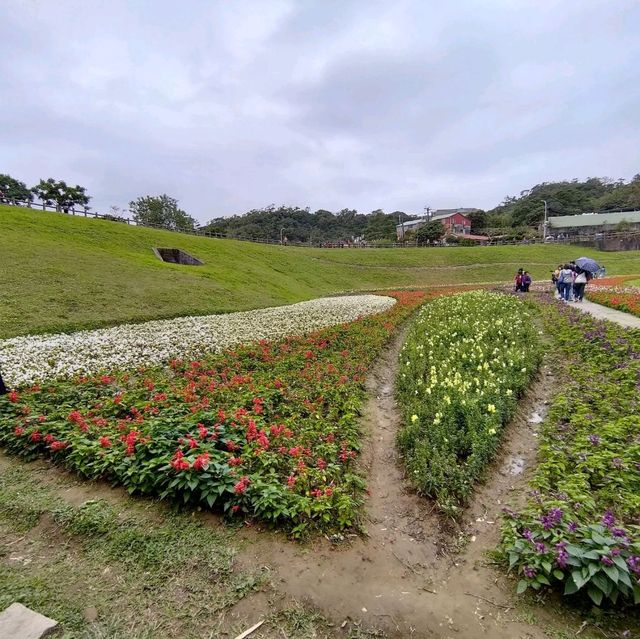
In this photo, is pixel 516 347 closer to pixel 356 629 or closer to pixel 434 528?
pixel 434 528

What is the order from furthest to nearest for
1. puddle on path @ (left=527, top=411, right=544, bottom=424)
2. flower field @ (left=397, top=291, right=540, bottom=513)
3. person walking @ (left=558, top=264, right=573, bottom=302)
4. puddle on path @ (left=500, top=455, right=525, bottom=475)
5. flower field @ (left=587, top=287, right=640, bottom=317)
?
1. person walking @ (left=558, top=264, right=573, bottom=302)
2. flower field @ (left=587, top=287, right=640, bottom=317)
3. puddle on path @ (left=527, top=411, right=544, bottom=424)
4. puddle on path @ (left=500, top=455, right=525, bottom=475)
5. flower field @ (left=397, top=291, right=540, bottom=513)

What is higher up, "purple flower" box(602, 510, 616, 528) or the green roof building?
the green roof building

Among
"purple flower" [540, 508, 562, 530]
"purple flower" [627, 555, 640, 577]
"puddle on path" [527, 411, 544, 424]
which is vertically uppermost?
"purple flower" [627, 555, 640, 577]

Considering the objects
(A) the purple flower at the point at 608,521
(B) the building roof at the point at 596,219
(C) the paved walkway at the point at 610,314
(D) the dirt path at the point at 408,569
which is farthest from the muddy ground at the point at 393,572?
(B) the building roof at the point at 596,219

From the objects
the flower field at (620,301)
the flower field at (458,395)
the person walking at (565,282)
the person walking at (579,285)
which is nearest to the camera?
the flower field at (458,395)

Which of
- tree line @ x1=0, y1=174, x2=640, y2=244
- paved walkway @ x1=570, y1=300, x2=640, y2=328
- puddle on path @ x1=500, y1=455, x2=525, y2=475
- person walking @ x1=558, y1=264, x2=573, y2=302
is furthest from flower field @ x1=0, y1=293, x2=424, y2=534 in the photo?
tree line @ x1=0, y1=174, x2=640, y2=244

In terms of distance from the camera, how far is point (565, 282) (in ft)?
67.4

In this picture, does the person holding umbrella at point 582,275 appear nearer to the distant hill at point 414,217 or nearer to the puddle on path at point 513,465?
the puddle on path at point 513,465

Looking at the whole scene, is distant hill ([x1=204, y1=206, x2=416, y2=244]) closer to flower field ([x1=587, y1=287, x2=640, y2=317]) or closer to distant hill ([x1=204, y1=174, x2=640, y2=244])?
distant hill ([x1=204, y1=174, x2=640, y2=244])

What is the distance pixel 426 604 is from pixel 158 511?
10.7ft

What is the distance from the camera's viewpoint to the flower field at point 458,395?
5.29m

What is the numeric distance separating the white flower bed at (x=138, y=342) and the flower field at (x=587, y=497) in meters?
9.30

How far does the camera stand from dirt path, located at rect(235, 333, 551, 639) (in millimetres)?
3447

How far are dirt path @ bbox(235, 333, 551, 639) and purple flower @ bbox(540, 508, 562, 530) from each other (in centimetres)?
68
